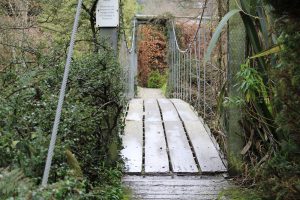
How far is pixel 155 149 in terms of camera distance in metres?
3.53

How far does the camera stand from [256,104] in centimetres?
270

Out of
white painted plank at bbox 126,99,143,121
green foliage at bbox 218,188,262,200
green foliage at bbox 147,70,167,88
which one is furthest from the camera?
green foliage at bbox 147,70,167,88

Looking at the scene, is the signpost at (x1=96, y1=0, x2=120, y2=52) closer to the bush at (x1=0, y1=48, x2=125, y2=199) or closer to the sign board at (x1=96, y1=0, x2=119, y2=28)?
the sign board at (x1=96, y1=0, x2=119, y2=28)

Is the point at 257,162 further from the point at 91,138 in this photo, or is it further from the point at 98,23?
the point at 98,23

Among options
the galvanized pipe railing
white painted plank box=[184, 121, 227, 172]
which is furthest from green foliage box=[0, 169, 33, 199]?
the galvanized pipe railing

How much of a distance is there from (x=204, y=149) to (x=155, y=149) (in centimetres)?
36

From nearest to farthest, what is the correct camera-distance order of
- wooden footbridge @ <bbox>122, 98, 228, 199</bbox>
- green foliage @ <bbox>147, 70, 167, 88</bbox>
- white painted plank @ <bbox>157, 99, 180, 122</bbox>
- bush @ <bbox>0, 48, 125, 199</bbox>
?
bush @ <bbox>0, 48, 125, 199</bbox> → wooden footbridge @ <bbox>122, 98, 228, 199</bbox> → white painted plank @ <bbox>157, 99, 180, 122</bbox> → green foliage @ <bbox>147, 70, 167, 88</bbox>

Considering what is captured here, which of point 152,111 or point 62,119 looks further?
point 152,111

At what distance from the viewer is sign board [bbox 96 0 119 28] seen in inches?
126

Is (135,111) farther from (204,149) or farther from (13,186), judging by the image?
(13,186)

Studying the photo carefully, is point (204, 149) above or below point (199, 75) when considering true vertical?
below

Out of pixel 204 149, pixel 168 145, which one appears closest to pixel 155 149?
pixel 168 145

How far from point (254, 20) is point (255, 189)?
1.00m

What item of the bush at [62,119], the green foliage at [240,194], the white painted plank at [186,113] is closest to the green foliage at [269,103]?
the green foliage at [240,194]
